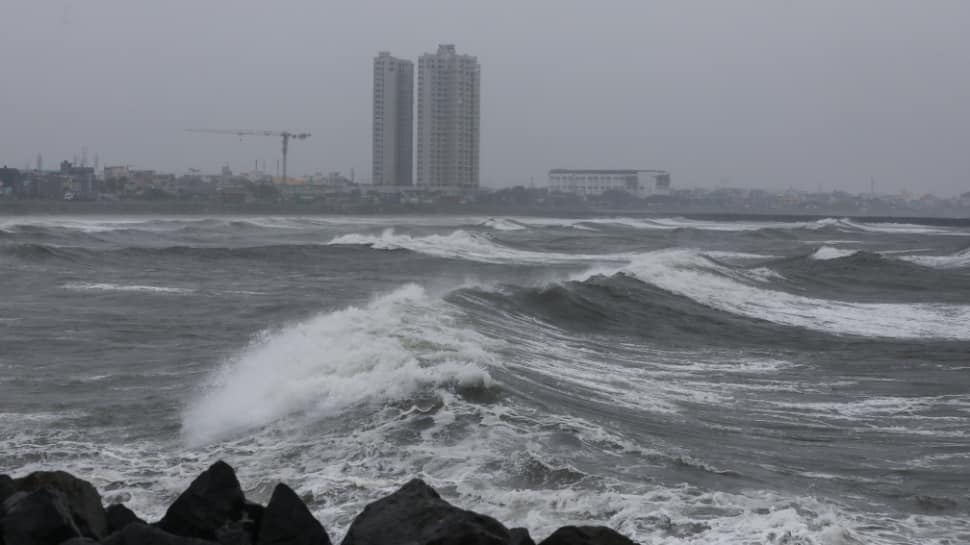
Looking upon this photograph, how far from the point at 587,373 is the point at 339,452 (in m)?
5.59

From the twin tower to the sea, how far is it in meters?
134

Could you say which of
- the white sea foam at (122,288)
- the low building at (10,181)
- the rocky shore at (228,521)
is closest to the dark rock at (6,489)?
the rocky shore at (228,521)

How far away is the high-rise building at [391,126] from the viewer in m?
166

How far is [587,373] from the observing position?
48.4 feet

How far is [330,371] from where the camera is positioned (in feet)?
41.7

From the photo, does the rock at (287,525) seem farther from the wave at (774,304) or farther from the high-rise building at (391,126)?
the high-rise building at (391,126)

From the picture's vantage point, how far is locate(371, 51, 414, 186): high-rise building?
546ft

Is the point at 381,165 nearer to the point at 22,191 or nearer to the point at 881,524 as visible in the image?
the point at 22,191

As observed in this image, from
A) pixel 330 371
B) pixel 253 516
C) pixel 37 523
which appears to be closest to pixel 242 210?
pixel 330 371

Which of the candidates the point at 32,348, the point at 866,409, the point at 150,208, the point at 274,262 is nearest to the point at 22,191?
the point at 150,208

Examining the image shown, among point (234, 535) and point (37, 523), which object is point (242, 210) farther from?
point (37, 523)

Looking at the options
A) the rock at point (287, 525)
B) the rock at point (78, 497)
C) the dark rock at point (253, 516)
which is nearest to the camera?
the rock at point (287, 525)

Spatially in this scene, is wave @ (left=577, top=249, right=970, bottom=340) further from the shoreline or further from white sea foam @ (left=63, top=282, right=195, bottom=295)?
the shoreline

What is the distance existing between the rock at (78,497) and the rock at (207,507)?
14.4 inches
